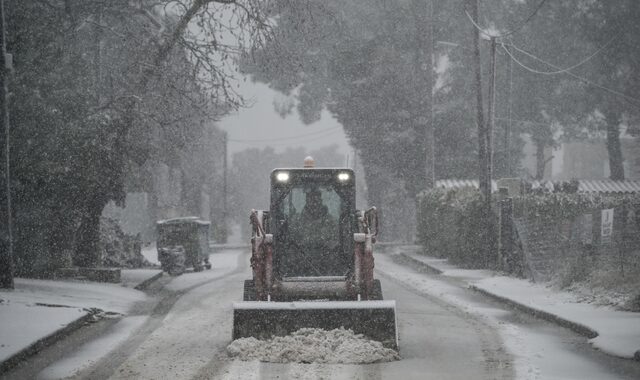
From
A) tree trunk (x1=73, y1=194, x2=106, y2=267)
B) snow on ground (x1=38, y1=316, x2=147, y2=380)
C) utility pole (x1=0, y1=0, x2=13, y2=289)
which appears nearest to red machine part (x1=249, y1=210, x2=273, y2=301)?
snow on ground (x1=38, y1=316, x2=147, y2=380)

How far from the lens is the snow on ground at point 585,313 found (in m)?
11.5

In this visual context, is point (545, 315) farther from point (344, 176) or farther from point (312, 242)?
point (344, 176)

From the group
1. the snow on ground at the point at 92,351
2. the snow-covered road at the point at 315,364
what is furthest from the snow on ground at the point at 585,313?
the snow on ground at the point at 92,351

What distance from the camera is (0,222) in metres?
17.7

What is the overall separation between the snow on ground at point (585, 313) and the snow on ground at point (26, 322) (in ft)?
25.8

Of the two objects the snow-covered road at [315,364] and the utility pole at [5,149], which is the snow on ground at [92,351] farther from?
the utility pole at [5,149]

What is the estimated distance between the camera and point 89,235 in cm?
2327

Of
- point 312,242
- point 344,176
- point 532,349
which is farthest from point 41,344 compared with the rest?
point 532,349

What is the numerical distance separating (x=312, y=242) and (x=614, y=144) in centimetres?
4530

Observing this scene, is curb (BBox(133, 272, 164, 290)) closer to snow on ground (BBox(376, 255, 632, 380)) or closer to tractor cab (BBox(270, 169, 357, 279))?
snow on ground (BBox(376, 255, 632, 380))

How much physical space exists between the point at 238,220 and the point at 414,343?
9138cm

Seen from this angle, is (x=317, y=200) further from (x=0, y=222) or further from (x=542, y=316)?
(x=0, y=222)

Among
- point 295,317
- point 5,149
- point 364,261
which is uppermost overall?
point 5,149

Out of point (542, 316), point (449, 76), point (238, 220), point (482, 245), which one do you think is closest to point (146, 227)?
point (449, 76)
